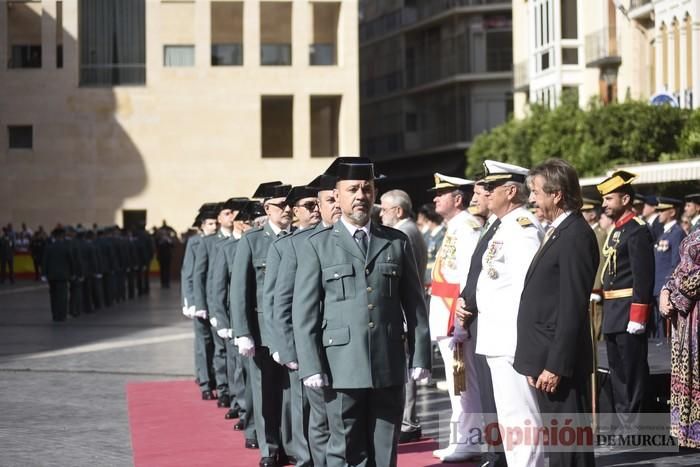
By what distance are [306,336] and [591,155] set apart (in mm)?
31281

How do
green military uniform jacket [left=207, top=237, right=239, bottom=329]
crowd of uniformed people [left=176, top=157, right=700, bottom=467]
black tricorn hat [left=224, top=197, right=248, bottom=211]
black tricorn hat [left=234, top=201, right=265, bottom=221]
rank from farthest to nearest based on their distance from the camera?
1. black tricorn hat [left=224, top=197, right=248, bottom=211]
2. green military uniform jacket [left=207, top=237, right=239, bottom=329]
3. black tricorn hat [left=234, top=201, right=265, bottom=221]
4. crowd of uniformed people [left=176, top=157, right=700, bottom=467]

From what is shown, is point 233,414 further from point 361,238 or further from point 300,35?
point 300,35

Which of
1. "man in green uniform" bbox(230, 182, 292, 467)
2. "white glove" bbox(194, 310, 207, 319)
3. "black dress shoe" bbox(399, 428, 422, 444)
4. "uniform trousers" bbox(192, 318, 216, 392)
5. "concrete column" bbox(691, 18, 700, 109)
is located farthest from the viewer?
"concrete column" bbox(691, 18, 700, 109)

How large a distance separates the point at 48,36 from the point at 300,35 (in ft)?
33.2

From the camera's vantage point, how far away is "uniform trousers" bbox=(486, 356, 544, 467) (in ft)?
27.2

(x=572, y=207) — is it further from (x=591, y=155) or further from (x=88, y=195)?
(x=88, y=195)

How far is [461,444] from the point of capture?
11.0 meters

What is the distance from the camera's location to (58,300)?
94.4 ft

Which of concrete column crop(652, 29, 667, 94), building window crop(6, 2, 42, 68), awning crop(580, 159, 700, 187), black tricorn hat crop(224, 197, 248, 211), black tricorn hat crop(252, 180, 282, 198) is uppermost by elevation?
building window crop(6, 2, 42, 68)

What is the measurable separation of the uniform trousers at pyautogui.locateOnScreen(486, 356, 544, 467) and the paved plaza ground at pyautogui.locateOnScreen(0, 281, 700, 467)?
2.28 m

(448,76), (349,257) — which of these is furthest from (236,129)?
(349,257)

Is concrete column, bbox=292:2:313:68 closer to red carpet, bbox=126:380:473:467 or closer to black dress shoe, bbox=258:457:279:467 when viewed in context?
red carpet, bbox=126:380:473:467

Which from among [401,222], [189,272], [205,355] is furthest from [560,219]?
[189,272]

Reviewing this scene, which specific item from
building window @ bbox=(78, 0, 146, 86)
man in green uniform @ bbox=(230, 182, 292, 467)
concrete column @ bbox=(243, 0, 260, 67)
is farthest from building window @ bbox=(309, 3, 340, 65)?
man in green uniform @ bbox=(230, 182, 292, 467)
